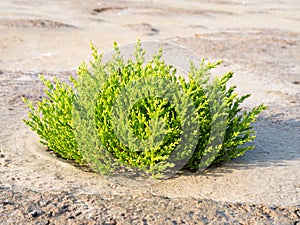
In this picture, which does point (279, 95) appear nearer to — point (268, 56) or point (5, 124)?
point (268, 56)

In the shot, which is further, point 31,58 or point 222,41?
point 222,41

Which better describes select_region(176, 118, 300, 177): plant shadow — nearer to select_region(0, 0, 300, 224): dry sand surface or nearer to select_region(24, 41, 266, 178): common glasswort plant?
select_region(0, 0, 300, 224): dry sand surface

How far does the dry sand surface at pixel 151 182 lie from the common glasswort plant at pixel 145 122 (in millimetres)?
198

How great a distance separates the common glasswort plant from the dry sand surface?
0.20 metres

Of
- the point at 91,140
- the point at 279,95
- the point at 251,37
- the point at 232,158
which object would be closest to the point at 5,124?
the point at 91,140

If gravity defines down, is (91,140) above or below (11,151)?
above

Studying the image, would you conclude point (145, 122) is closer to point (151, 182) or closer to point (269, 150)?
point (151, 182)

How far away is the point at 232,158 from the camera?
185 inches

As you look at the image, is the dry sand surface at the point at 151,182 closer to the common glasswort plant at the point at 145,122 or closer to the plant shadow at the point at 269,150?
the plant shadow at the point at 269,150

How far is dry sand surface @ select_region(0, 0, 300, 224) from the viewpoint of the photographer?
374 cm

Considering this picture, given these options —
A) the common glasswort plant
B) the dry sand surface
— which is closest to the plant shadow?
the dry sand surface

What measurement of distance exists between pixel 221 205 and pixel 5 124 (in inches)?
108

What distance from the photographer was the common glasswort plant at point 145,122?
4.05 meters

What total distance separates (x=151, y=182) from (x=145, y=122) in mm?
554
